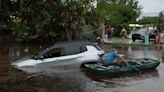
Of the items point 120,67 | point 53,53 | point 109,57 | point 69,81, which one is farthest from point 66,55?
point 120,67

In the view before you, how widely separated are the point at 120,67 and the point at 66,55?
268cm

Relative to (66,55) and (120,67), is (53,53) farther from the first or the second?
(120,67)

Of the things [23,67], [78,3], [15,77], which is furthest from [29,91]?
[78,3]

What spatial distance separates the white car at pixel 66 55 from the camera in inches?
706

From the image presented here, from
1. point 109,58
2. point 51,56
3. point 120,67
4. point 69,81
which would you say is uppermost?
point 51,56

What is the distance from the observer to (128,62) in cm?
1828

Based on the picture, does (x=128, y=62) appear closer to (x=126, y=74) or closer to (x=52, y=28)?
(x=126, y=74)

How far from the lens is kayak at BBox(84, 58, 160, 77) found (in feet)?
55.6

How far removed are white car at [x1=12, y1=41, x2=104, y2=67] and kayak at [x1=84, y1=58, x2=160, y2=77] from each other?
601mm

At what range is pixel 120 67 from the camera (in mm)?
17641

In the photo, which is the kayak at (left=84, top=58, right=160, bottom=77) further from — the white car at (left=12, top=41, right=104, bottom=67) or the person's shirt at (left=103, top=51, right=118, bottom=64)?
the white car at (left=12, top=41, right=104, bottom=67)

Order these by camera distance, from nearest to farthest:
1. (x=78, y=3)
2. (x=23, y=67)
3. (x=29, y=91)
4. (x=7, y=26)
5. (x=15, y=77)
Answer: (x=29, y=91), (x=15, y=77), (x=23, y=67), (x=78, y=3), (x=7, y=26)

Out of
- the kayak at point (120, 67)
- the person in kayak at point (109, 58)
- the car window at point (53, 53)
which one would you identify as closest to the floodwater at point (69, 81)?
the kayak at point (120, 67)

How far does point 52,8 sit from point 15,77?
16.9 m
